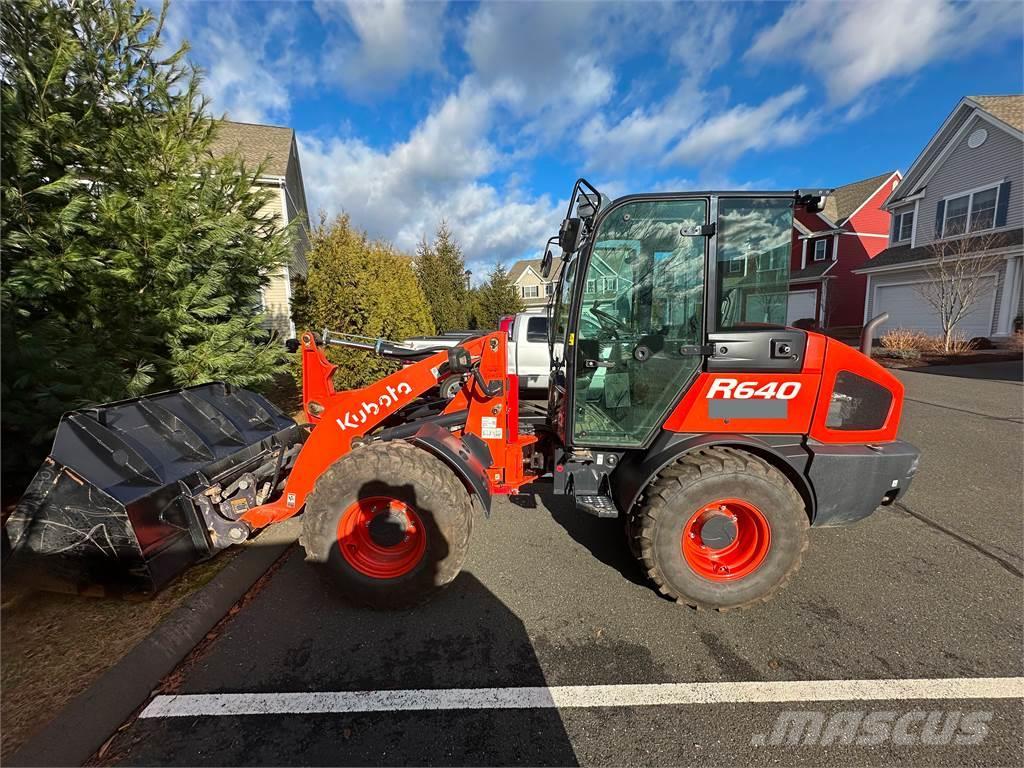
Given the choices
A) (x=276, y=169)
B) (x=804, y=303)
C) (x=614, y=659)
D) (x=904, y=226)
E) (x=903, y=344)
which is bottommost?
(x=614, y=659)

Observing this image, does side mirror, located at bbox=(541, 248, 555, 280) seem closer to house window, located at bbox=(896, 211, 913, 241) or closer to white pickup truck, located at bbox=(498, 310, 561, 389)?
white pickup truck, located at bbox=(498, 310, 561, 389)

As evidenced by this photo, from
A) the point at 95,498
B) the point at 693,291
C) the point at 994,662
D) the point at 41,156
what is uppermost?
the point at 41,156

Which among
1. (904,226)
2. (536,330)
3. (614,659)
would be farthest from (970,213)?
(614,659)

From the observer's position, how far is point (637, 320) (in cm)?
295

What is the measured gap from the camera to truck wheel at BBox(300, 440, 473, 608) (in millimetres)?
2701

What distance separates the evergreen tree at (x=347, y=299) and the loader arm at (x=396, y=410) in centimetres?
446

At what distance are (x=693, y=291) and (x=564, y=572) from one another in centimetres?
220

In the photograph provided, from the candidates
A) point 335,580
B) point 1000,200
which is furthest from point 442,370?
point 1000,200

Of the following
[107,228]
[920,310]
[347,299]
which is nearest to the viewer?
[107,228]

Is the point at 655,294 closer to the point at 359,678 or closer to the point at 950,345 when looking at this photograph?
the point at 359,678

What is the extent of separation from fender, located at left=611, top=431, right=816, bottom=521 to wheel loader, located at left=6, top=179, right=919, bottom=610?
0.01 m

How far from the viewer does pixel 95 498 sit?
2428 millimetres

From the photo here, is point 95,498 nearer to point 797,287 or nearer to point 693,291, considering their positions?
point 693,291

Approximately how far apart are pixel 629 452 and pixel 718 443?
0.59 meters
